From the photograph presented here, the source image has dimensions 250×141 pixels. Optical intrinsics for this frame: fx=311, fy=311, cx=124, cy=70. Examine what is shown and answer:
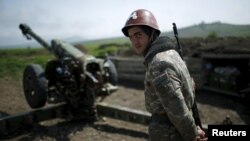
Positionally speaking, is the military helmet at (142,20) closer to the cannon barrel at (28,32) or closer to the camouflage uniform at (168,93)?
the camouflage uniform at (168,93)

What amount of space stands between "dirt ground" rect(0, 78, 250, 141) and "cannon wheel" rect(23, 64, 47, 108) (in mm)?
644

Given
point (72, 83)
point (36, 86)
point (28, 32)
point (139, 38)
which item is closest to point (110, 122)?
point (72, 83)

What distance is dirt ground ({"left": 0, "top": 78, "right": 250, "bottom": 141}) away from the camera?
22.6 ft

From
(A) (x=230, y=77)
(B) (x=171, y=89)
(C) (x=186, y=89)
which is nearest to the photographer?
(B) (x=171, y=89)

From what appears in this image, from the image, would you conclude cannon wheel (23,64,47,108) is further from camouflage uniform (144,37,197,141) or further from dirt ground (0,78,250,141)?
camouflage uniform (144,37,197,141)

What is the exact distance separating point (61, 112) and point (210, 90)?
17.8 feet

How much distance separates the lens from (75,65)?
7.42m

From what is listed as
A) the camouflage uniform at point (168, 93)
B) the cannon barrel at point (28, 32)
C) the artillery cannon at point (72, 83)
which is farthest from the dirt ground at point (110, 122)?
the camouflage uniform at point (168, 93)

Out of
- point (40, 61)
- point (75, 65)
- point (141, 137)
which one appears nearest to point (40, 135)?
point (75, 65)

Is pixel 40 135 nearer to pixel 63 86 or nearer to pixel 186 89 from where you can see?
pixel 63 86

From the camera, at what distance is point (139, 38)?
2896mm

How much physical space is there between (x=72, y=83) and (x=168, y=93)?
5184mm

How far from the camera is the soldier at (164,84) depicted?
8.25 feet

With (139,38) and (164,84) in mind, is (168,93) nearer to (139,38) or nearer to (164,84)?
(164,84)
